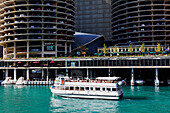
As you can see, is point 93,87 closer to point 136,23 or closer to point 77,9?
point 136,23

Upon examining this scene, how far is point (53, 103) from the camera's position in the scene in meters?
55.4

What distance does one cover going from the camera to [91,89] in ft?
206

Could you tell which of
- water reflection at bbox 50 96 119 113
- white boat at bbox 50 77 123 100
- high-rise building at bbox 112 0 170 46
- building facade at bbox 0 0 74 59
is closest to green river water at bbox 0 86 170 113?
water reflection at bbox 50 96 119 113

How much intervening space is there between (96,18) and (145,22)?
2250 inches

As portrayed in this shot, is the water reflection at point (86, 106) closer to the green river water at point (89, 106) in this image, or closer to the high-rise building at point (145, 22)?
the green river water at point (89, 106)

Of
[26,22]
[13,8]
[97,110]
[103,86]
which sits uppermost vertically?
[13,8]

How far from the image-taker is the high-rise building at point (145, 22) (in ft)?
438

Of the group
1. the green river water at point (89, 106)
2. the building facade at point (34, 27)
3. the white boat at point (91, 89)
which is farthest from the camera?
the building facade at point (34, 27)

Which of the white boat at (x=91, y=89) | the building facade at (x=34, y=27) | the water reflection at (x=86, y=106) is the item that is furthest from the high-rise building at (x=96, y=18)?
the water reflection at (x=86, y=106)

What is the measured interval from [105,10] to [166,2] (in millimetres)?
59919

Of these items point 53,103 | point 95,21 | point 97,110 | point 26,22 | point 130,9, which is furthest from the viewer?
point 95,21

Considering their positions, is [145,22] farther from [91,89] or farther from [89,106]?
[89,106]

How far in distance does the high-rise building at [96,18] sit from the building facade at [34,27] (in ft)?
194

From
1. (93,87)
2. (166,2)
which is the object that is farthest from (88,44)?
(93,87)
